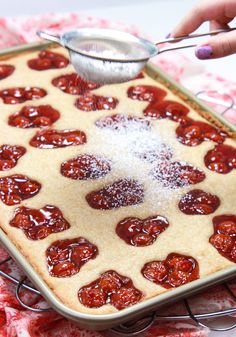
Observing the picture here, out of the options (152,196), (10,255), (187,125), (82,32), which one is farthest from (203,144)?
(10,255)

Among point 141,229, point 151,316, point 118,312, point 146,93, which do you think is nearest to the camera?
point 118,312

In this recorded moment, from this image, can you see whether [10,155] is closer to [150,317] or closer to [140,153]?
Result: [140,153]

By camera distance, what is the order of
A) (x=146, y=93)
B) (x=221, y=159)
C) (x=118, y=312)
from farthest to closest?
(x=146, y=93), (x=221, y=159), (x=118, y=312)

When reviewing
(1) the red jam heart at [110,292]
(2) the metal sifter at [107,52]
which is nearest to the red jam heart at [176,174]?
(2) the metal sifter at [107,52]

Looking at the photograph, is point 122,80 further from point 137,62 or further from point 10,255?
point 10,255

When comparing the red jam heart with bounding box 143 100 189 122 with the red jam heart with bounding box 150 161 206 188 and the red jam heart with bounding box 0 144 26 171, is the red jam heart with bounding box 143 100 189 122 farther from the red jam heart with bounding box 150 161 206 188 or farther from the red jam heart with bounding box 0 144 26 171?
the red jam heart with bounding box 0 144 26 171

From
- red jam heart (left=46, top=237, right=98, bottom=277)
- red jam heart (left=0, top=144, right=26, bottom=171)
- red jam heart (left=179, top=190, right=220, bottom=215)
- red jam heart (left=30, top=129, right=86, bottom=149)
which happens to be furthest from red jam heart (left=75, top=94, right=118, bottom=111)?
red jam heart (left=46, top=237, right=98, bottom=277)

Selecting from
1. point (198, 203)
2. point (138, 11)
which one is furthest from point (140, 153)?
point (138, 11)
